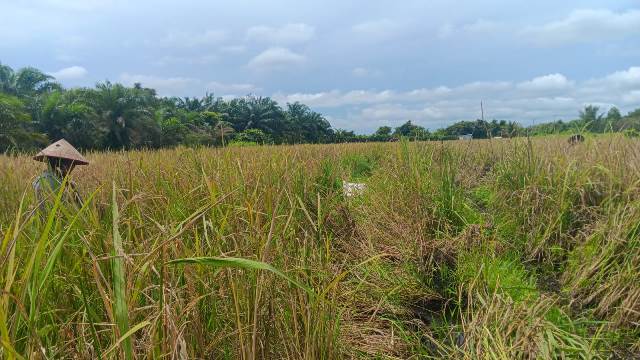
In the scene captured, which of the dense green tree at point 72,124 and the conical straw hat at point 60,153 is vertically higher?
the dense green tree at point 72,124

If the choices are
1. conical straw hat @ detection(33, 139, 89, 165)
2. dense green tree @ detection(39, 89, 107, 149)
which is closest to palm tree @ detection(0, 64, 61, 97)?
dense green tree @ detection(39, 89, 107, 149)

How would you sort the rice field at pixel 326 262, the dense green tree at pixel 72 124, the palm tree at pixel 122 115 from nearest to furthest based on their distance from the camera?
1. the rice field at pixel 326 262
2. the dense green tree at pixel 72 124
3. the palm tree at pixel 122 115

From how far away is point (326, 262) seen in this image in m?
1.65

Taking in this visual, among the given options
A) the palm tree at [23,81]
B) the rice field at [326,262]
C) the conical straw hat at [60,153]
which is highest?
the palm tree at [23,81]

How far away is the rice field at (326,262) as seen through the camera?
43.3 inches

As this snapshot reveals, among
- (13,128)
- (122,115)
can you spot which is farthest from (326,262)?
(122,115)

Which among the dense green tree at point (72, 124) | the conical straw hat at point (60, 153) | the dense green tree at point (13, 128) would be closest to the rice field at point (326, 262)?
the conical straw hat at point (60, 153)

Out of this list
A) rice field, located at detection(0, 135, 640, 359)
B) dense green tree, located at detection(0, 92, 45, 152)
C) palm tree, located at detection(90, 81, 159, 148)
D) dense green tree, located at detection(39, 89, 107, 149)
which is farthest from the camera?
palm tree, located at detection(90, 81, 159, 148)

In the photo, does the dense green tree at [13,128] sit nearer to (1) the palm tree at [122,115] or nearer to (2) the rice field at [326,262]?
(1) the palm tree at [122,115]

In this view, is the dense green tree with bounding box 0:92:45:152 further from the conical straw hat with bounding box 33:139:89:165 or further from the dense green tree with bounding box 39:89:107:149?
the conical straw hat with bounding box 33:139:89:165

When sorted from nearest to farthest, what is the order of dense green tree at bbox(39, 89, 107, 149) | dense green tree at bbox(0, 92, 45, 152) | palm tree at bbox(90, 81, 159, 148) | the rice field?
the rice field, dense green tree at bbox(0, 92, 45, 152), dense green tree at bbox(39, 89, 107, 149), palm tree at bbox(90, 81, 159, 148)

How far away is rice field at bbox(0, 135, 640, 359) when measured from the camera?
1101 millimetres

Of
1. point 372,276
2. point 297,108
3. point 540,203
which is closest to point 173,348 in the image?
point 372,276

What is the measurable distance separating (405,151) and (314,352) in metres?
3.34
